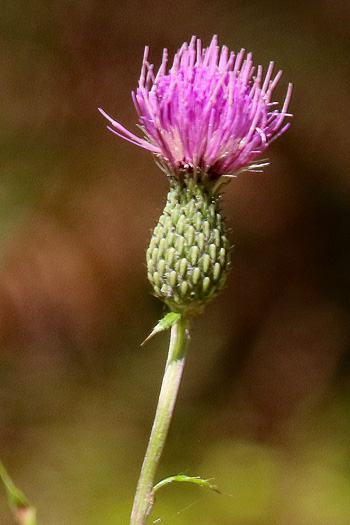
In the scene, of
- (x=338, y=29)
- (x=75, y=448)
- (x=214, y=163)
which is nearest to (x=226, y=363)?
(x=75, y=448)

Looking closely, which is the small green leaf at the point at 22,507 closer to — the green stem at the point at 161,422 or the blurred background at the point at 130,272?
the green stem at the point at 161,422

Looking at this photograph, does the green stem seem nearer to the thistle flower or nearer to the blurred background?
the thistle flower

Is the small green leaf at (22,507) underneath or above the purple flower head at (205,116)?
underneath

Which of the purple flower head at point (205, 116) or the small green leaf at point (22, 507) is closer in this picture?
the small green leaf at point (22, 507)

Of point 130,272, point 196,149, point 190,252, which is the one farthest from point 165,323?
point 130,272

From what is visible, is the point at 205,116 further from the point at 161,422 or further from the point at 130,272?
the point at 130,272

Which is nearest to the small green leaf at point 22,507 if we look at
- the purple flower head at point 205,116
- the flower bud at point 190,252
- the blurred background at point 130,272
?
the flower bud at point 190,252

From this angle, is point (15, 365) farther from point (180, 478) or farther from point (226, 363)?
point (180, 478)
